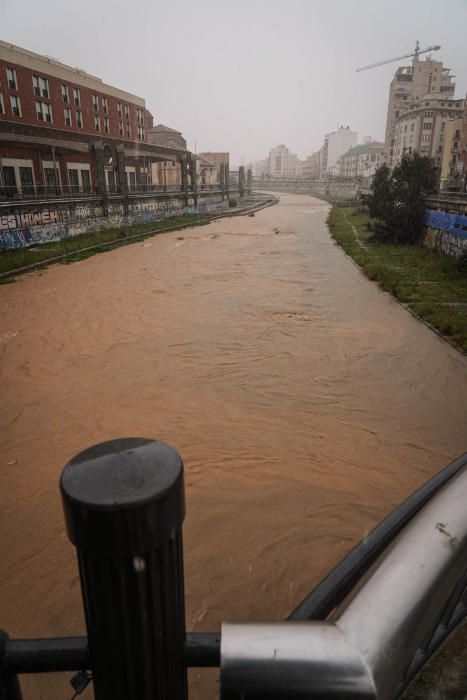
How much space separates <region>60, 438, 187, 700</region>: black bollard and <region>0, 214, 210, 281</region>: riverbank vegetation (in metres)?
19.1

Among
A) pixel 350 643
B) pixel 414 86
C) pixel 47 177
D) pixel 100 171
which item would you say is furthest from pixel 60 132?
pixel 414 86

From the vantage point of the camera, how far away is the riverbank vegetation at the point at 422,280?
11890 mm

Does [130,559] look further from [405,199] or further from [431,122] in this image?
[431,122]

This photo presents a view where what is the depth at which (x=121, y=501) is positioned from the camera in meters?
0.96

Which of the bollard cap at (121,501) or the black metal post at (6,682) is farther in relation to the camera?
the black metal post at (6,682)

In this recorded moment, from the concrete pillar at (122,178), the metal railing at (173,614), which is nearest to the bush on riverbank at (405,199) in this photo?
the concrete pillar at (122,178)

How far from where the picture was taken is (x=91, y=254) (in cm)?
2383

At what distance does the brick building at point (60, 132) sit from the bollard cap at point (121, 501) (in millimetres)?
31053

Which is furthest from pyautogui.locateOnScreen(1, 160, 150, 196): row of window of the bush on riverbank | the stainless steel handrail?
Answer: the stainless steel handrail

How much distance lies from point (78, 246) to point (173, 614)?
87.1ft

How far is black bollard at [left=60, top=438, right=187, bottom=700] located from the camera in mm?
976

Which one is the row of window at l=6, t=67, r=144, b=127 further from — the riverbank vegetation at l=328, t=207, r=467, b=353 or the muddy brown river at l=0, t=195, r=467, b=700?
the muddy brown river at l=0, t=195, r=467, b=700

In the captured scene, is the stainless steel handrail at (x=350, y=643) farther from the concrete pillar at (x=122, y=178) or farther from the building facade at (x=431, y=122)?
the building facade at (x=431, y=122)

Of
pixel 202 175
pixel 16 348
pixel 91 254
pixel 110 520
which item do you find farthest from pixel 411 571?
pixel 202 175
